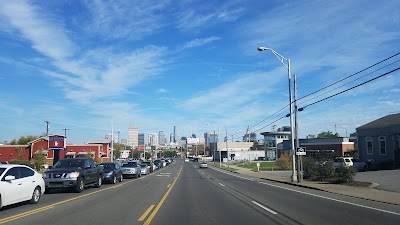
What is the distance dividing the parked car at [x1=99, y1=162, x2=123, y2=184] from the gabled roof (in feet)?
116

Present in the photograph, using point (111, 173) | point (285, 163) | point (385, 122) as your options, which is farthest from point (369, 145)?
point (111, 173)

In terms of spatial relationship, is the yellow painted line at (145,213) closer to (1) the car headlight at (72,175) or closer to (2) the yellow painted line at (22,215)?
(2) the yellow painted line at (22,215)

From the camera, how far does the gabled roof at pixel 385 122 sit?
164 ft

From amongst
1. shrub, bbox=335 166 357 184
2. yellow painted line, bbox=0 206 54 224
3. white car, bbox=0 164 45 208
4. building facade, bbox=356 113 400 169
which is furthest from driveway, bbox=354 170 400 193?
white car, bbox=0 164 45 208

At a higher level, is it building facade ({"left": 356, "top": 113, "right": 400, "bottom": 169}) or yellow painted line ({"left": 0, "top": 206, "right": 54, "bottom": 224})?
building facade ({"left": 356, "top": 113, "right": 400, "bottom": 169})

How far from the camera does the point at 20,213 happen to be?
12539mm

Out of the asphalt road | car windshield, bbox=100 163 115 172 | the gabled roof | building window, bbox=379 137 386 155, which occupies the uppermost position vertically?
the gabled roof

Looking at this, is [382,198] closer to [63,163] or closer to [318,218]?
[318,218]

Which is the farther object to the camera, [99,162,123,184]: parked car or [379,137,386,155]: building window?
[379,137,386,155]: building window

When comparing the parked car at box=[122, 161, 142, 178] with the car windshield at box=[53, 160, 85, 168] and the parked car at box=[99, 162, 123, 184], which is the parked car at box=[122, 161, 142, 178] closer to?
the parked car at box=[99, 162, 123, 184]

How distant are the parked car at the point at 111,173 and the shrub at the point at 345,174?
15857 mm

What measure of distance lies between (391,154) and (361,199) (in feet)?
116

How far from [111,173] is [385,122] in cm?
3885

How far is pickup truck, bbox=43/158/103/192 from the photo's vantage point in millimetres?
19578
